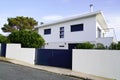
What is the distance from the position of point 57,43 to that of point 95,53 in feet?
42.6

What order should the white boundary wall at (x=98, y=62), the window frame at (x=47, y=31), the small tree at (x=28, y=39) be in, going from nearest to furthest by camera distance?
the white boundary wall at (x=98, y=62) < the small tree at (x=28, y=39) < the window frame at (x=47, y=31)

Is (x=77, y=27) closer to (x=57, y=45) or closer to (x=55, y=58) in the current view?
(x=57, y=45)

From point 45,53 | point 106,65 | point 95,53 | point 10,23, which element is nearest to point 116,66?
point 106,65

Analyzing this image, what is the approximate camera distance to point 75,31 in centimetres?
2473

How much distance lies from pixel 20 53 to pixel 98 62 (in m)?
9.36

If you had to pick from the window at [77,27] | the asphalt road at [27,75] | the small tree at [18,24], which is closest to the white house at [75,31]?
the window at [77,27]

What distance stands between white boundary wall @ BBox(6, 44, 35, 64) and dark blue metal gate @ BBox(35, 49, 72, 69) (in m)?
0.61

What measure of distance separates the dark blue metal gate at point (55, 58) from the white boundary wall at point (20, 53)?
0.61m

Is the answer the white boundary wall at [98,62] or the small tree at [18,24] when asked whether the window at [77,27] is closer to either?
the white boundary wall at [98,62]

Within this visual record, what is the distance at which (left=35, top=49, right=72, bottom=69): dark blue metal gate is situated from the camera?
55.9ft

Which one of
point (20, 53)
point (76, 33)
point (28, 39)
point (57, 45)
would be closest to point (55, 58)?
point (20, 53)

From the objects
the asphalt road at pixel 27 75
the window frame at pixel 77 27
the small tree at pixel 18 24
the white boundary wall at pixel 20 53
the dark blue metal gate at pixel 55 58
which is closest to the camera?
the asphalt road at pixel 27 75

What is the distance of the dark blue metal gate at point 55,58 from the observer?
17.0 meters

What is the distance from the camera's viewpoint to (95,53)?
14.5 meters
